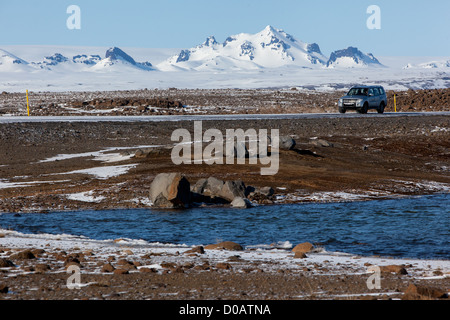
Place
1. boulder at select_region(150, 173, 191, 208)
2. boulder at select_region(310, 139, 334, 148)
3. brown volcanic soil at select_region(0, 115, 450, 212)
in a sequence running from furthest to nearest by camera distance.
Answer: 1. boulder at select_region(310, 139, 334, 148)
2. brown volcanic soil at select_region(0, 115, 450, 212)
3. boulder at select_region(150, 173, 191, 208)

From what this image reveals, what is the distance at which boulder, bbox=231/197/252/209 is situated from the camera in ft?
54.6

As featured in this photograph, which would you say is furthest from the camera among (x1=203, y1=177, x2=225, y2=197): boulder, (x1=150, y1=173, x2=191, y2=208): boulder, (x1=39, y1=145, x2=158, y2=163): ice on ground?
(x1=39, y1=145, x2=158, y2=163): ice on ground

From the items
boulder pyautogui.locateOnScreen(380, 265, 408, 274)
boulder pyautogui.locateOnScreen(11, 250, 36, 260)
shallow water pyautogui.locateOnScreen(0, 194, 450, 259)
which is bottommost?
shallow water pyautogui.locateOnScreen(0, 194, 450, 259)

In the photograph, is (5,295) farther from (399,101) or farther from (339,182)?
(399,101)

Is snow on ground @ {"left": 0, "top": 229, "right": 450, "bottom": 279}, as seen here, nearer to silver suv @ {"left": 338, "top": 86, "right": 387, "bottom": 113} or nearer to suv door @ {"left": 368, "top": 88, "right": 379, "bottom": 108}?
silver suv @ {"left": 338, "top": 86, "right": 387, "bottom": 113}

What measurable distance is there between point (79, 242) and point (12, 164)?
41.9 ft

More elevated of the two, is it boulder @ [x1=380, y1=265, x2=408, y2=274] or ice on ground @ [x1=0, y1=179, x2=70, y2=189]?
boulder @ [x1=380, y1=265, x2=408, y2=274]

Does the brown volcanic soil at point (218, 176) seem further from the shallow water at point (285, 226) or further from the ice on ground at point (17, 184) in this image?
the shallow water at point (285, 226)

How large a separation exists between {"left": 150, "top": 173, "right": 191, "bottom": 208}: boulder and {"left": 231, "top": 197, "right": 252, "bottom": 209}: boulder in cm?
130

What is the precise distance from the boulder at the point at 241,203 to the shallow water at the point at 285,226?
0.28 m

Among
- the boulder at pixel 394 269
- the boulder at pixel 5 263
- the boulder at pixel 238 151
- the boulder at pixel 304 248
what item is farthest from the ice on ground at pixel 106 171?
the boulder at pixel 394 269

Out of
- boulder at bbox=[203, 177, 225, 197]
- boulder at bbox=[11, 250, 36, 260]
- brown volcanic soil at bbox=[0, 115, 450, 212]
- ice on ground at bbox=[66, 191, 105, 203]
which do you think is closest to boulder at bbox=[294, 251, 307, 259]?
boulder at bbox=[11, 250, 36, 260]

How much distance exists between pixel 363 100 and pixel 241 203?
26004 millimetres
